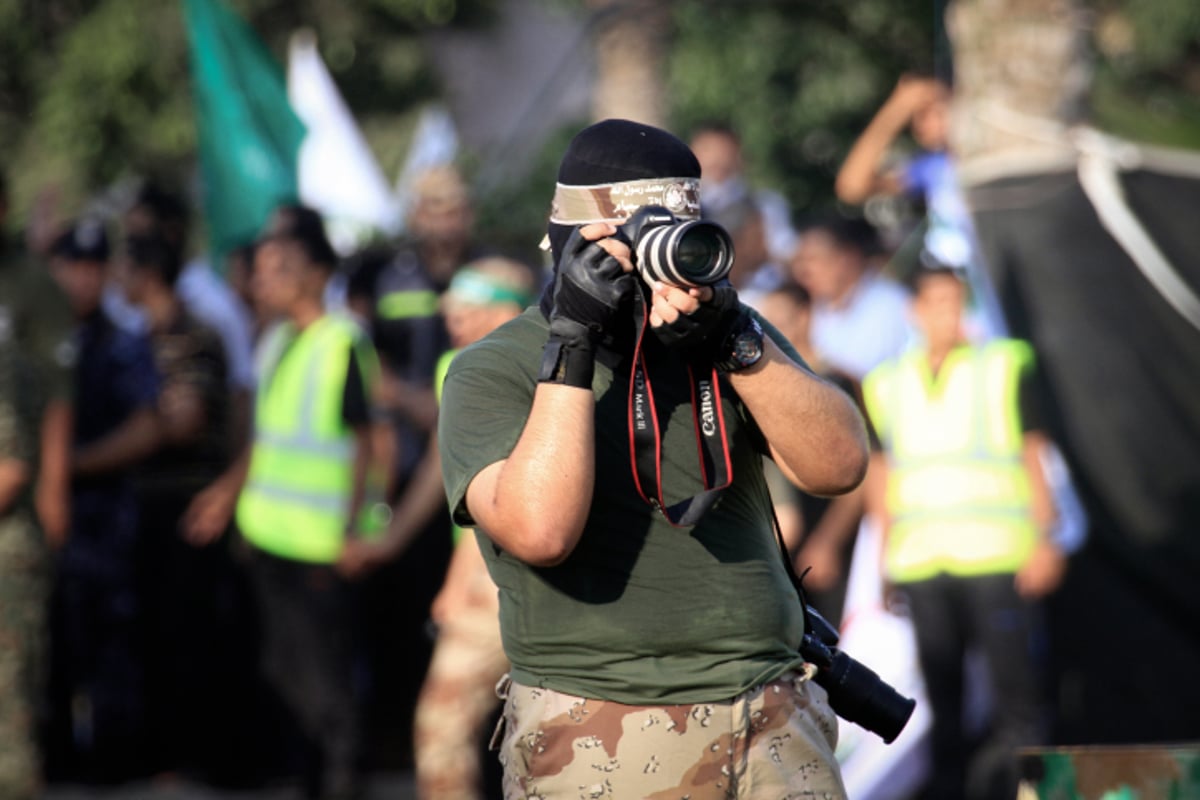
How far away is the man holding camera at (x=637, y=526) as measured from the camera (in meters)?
3.11

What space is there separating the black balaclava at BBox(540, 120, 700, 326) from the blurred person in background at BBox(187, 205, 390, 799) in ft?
14.0

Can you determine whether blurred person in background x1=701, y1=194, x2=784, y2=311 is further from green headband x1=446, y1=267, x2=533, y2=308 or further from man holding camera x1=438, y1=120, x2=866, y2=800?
man holding camera x1=438, y1=120, x2=866, y2=800

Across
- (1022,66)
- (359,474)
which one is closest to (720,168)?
(1022,66)

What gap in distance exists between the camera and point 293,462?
7.57 m

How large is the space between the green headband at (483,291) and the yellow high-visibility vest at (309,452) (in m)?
1.29

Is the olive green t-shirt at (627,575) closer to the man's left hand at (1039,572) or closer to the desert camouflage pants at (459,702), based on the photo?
the desert camouflage pants at (459,702)

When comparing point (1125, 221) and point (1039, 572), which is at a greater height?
point (1125, 221)

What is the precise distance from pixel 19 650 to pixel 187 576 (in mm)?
2717

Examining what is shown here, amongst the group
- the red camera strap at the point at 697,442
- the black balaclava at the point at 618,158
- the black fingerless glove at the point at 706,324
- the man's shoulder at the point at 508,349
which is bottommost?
the red camera strap at the point at 697,442

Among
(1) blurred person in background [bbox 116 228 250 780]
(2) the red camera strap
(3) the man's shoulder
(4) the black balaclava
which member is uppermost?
(4) the black balaclava

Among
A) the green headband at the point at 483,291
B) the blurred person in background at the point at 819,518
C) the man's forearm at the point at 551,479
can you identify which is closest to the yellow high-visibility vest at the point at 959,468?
the blurred person in background at the point at 819,518

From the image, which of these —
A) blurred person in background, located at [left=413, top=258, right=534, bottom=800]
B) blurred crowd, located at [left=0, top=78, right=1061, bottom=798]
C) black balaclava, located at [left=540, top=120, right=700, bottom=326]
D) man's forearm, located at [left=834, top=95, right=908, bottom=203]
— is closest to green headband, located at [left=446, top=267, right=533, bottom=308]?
blurred person in background, located at [left=413, top=258, right=534, bottom=800]

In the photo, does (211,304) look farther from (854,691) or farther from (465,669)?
(854,691)

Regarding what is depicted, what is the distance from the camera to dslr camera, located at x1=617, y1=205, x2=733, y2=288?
2936 mm
